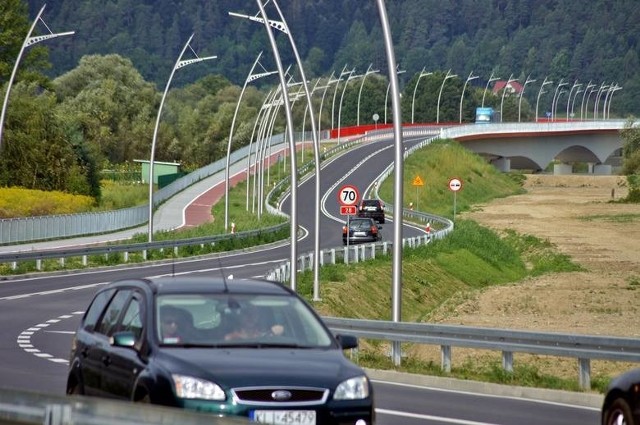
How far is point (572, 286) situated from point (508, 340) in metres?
29.7

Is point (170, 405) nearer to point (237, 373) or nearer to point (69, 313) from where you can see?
point (237, 373)

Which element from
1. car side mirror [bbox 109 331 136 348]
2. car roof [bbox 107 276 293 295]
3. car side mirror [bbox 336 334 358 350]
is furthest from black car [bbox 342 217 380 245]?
car side mirror [bbox 109 331 136 348]

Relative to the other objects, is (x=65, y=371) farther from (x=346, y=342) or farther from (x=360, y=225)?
(x=360, y=225)

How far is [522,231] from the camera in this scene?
82.9m

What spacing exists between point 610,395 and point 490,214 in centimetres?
8824

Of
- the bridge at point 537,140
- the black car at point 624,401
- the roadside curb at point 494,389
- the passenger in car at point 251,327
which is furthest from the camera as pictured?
the bridge at point 537,140

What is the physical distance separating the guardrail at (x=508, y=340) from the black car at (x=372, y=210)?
204 ft

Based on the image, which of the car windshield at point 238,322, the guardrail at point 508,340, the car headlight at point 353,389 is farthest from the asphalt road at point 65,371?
the car headlight at point 353,389

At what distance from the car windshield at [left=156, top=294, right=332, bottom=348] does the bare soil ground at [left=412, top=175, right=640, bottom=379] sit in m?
13.3

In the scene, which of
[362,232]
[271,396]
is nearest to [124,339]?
[271,396]

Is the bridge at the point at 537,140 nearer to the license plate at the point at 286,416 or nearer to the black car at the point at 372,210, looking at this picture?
the black car at the point at 372,210

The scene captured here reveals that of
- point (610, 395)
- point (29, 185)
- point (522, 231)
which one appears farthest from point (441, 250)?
point (610, 395)

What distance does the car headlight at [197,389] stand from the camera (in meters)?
11.0

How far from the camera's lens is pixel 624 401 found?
1185 cm
